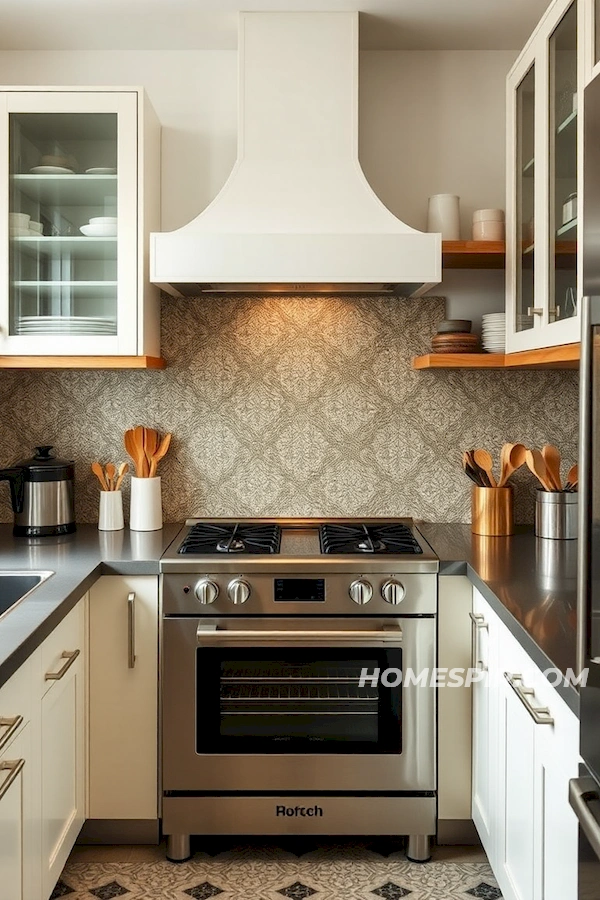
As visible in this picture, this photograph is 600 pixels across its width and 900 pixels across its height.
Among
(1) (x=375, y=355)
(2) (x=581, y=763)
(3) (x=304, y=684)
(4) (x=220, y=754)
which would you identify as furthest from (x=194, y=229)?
(2) (x=581, y=763)

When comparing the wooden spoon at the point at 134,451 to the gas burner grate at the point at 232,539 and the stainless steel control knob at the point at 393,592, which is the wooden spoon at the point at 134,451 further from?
the stainless steel control knob at the point at 393,592

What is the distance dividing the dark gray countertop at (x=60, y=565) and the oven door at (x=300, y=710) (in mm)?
231

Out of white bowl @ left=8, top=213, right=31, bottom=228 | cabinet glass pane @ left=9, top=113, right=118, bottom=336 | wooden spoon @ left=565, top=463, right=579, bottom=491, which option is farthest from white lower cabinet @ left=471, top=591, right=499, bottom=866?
white bowl @ left=8, top=213, right=31, bottom=228

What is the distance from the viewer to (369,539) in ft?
8.64

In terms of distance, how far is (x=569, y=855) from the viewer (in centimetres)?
148

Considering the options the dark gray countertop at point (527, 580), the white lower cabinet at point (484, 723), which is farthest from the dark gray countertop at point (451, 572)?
the white lower cabinet at point (484, 723)

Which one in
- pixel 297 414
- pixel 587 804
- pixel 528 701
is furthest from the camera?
pixel 297 414

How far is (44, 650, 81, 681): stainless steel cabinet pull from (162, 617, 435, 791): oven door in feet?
1.01

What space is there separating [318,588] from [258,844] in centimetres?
81

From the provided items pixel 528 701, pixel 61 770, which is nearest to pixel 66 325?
pixel 61 770

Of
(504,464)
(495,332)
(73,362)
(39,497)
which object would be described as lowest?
(39,497)

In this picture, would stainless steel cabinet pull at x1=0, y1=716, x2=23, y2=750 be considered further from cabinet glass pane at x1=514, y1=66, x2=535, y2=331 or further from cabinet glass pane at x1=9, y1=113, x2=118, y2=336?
cabinet glass pane at x1=514, y1=66, x2=535, y2=331

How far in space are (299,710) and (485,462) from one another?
1.01 metres

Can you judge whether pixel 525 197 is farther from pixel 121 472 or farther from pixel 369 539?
pixel 121 472
